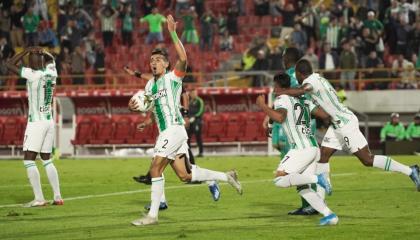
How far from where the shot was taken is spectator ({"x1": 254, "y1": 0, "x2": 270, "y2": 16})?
143ft

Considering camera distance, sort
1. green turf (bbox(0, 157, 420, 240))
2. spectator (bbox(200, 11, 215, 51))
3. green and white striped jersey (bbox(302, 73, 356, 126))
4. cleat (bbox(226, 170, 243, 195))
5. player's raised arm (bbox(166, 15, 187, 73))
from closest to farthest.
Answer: green turf (bbox(0, 157, 420, 240))
player's raised arm (bbox(166, 15, 187, 73))
green and white striped jersey (bbox(302, 73, 356, 126))
cleat (bbox(226, 170, 243, 195))
spectator (bbox(200, 11, 215, 51))

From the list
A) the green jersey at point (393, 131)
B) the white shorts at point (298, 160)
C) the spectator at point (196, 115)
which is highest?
the white shorts at point (298, 160)

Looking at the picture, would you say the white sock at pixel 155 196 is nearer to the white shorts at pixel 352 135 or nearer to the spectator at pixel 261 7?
the white shorts at pixel 352 135

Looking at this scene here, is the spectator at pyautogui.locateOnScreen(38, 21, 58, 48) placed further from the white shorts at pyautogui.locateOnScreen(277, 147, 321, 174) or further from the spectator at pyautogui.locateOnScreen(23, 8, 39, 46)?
the white shorts at pyautogui.locateOnScreen(277, 147, 321, 174)

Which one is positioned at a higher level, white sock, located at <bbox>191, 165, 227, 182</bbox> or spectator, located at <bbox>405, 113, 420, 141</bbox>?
white sock, located at <bbox>191, 165, 227, 182</bbox>

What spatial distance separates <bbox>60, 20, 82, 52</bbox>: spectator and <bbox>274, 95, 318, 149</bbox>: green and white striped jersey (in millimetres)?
29077

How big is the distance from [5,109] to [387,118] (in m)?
13.6

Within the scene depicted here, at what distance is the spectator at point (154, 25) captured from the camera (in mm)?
42656

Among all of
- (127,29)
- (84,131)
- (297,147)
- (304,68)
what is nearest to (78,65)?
(127,29)

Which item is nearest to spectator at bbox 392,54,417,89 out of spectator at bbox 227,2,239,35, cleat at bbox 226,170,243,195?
spectator at bbox 227,2,239,35

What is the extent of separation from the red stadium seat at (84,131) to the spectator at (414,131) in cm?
1094

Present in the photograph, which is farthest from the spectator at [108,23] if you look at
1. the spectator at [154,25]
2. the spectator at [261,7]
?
the spectator at [261,7]

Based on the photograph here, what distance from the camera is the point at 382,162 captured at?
56.5ft

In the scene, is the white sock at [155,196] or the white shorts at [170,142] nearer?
the white sock at [155,196]
